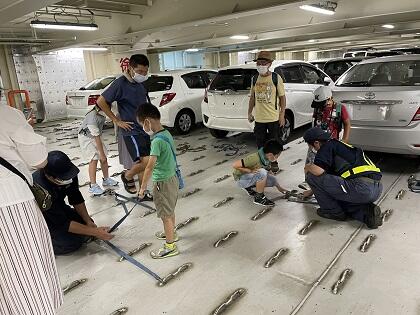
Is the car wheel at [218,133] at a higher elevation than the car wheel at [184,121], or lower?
lower

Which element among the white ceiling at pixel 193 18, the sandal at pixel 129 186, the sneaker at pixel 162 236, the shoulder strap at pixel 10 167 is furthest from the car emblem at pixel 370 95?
the shoulder strap at pixel 10 167

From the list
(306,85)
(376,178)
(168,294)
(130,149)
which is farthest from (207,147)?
(168,294)

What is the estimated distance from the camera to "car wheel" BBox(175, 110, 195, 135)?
24.2 ft

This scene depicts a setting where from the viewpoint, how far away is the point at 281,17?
8586 millimetres

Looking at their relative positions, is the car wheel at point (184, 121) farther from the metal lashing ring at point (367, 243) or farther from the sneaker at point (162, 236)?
the metal lashing ring at point (367, 243)

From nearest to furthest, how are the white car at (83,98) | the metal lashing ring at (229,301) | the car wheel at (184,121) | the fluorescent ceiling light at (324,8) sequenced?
the metal lashing ring at (229,301) → the fluorescent ceiling light at (324,8) → the car wheel at (184,121) → the white car at (83,98)

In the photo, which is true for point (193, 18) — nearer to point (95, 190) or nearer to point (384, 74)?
point (384, 74)

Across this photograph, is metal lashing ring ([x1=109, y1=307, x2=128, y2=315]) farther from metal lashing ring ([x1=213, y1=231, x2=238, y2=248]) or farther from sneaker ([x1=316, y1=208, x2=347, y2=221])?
sneaker ([x1=316, y1=208, x2=347, y2=221])

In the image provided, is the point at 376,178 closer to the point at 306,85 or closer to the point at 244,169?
the point at 244,169

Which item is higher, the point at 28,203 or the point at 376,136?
the point at 28,203

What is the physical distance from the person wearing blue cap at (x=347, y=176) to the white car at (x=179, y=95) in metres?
4.46

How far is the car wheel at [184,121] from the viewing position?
7367 millimetres

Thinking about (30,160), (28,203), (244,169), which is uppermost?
(30,160)

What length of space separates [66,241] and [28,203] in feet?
4.72
